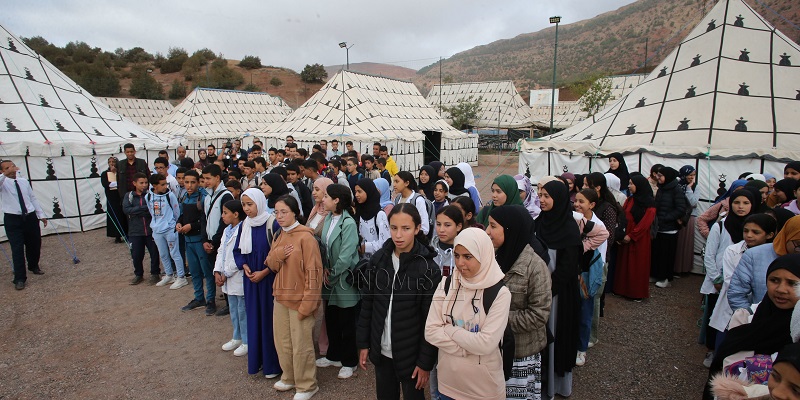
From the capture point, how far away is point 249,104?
2491cm

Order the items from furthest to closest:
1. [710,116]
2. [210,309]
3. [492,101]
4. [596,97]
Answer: [492,101] → [596,97] → [710,116] → [210,309]

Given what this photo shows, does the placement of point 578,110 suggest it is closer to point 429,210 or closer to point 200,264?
point 429,210

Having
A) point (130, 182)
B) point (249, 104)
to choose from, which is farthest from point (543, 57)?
point (130, 182)

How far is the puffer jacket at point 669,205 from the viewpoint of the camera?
5.45 m

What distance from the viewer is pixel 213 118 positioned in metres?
21.8

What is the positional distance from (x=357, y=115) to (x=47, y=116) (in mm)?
9815

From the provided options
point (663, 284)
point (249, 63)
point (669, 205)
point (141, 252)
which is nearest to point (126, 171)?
point (141, 252)

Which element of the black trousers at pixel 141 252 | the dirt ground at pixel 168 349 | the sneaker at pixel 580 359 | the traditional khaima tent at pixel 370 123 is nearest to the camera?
the dirt ground at pixel 168 349

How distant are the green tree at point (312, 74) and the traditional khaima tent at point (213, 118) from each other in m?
27.4

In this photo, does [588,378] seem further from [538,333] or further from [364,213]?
[364,213]

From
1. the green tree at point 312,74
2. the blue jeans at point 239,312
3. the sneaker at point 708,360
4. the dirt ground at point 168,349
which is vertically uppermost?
the green tree at point 312,74

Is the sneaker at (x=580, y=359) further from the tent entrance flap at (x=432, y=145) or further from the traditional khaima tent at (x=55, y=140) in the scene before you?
the tent entrance flap at (x=432, y=145)

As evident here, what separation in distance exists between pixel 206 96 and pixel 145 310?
2026cm

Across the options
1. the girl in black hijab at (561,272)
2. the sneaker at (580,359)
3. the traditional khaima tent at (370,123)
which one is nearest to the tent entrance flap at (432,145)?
the traditional khaima tent at (370,123)
